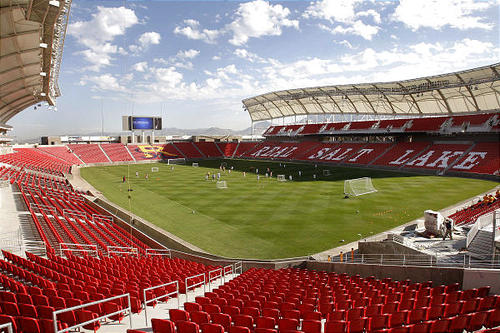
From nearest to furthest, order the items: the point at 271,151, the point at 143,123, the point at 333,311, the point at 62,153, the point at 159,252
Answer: the point at 333,311, the point at 159,252, the point at 62,153, the point at 143,123, the point at 271,151

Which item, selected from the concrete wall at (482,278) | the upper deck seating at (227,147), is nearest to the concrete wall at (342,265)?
the concrete wall at (482,278)

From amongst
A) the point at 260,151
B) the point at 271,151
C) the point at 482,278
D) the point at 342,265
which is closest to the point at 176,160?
the point at 260,151

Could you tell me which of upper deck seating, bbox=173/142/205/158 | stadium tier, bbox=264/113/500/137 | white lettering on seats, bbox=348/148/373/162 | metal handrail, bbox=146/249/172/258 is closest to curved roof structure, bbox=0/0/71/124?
metal handrail, bbox=146/249/172/258

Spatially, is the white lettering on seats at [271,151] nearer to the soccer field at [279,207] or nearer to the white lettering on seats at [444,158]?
the soccer field at [279,207]

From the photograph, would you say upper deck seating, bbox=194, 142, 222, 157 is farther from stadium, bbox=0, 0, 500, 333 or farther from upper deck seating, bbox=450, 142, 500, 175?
upper deck seating, bbox=450, 142, 500, 175

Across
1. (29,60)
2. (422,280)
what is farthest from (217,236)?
(29,60)

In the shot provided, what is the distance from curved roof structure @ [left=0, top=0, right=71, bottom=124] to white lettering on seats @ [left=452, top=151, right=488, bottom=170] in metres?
46.8

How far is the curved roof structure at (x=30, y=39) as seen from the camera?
45.6 feet

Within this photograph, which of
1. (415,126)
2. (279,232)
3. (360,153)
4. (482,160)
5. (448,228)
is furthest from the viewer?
(360,153)

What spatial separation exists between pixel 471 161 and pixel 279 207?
105 ft

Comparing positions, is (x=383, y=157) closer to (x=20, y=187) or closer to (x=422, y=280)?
(x=422, y=280)

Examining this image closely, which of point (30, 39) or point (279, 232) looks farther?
point (279, 232)

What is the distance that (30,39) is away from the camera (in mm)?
18859

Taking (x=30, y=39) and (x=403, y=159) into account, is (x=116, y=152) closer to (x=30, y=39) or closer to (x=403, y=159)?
(x=30, y=39)
